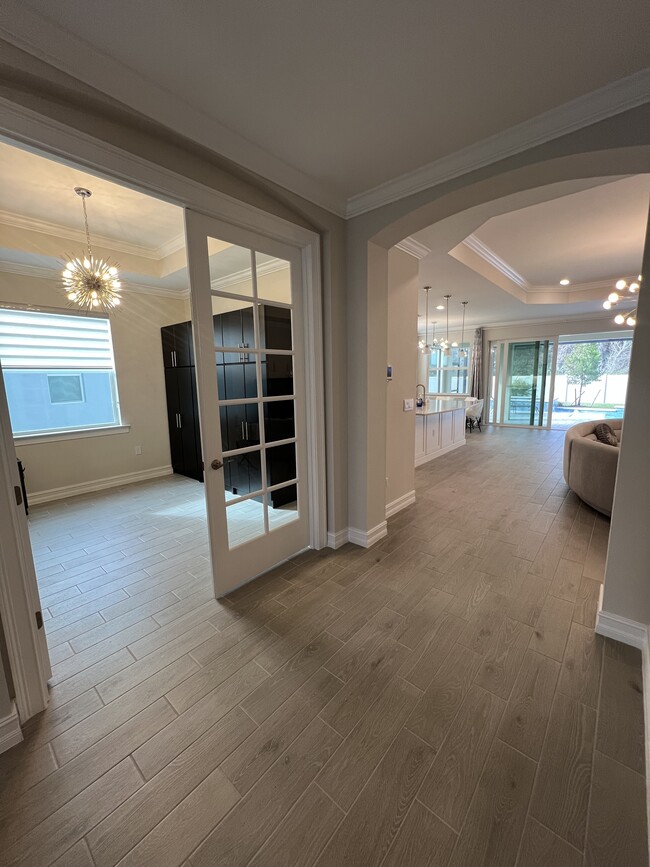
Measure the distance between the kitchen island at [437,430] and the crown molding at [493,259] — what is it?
7.54 feet

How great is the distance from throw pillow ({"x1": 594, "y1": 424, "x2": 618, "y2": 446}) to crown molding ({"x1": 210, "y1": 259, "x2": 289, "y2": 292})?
172 inches

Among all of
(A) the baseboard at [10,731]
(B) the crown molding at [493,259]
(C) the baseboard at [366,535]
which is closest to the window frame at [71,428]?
(A) the baseboard at [10,731]

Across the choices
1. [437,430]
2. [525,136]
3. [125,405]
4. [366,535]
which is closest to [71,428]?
[125,405]

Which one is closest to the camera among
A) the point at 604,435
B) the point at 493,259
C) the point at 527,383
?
the point at 604,435

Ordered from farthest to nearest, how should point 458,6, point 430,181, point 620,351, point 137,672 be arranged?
1. point 620,351
2. point 430,181
3. point 137,672
4. point 458,6

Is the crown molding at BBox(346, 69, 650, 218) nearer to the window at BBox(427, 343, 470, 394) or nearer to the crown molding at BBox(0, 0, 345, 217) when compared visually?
the crown molding at BBox(0, 0, 345, 217)

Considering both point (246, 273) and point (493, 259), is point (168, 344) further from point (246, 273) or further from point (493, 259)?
point (493, 259)

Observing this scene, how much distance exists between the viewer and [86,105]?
143cm

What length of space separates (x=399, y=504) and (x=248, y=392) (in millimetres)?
2214

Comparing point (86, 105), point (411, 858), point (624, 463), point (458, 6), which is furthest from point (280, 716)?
point (458, 6)

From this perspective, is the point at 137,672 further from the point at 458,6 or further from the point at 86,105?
the point at 458,6

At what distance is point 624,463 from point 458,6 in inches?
83.5

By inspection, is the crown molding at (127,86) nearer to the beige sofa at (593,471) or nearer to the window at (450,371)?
the beige sofa at (593,471)

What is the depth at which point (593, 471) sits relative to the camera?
11.4 feet
